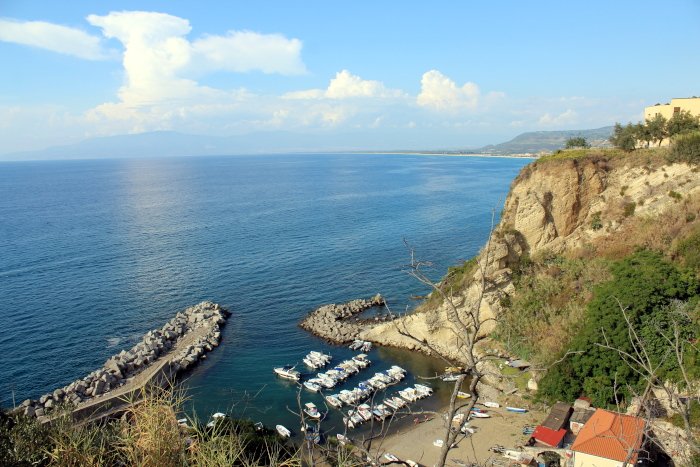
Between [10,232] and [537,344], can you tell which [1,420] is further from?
[10,232]

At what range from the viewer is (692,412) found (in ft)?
59.6

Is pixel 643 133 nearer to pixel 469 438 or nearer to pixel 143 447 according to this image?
pixel 469 438

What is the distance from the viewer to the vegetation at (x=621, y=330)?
21516 mm

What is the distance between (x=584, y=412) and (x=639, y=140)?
25961 mm

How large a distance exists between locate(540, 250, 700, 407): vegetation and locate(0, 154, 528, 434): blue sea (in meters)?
6.99

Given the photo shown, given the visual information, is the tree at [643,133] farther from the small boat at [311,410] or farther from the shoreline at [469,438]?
the small boat at [311,410]

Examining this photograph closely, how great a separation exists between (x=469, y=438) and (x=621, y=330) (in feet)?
28.0

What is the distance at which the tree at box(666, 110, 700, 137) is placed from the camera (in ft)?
119

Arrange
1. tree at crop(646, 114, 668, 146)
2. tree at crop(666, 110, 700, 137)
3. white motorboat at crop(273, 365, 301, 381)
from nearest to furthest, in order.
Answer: white motorboat at crop(273, 365, 301, 381) < tree at crop(666, 110, 700, 137) < tree at crop(646, 114, 668, 146)

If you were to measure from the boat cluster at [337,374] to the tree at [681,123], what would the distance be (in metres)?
29.0

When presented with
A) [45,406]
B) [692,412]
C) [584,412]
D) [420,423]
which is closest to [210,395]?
[45,406]

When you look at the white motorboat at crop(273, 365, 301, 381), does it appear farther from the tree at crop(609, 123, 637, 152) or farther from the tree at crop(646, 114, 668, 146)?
the tree at crop(646, 114, 668, 146)

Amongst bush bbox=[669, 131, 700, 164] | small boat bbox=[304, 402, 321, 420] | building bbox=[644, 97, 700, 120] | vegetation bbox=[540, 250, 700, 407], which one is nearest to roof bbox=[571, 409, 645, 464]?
vegetation bbox=[540, 250, 700, 407]

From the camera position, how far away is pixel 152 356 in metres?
30.4
